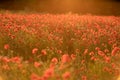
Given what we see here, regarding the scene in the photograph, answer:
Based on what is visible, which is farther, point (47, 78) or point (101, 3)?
point (101, 3)

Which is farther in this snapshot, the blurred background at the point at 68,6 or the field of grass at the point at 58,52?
the blurred background at the point at 68,6

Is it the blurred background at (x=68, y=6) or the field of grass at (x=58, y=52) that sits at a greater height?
the blurred background at (x=68, y=6)

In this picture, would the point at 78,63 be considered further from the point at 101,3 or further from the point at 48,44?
the point at 101,3

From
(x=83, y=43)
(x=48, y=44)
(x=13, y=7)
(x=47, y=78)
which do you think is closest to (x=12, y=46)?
(x=48, y=44)

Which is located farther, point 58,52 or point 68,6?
point 68,6
